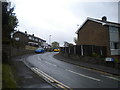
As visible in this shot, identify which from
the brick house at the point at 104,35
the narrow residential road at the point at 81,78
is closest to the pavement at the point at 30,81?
the narrow residential road at the point at 81,78

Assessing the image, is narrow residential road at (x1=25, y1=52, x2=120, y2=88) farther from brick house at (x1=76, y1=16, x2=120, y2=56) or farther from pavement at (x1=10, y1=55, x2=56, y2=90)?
brick house at (x1=76, y1=16, x2=120, y2=56)

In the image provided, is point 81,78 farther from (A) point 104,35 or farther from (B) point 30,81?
(A) point 104,35

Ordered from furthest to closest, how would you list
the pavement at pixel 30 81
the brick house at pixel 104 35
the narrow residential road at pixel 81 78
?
the brick house at pixel 104 35
the narrow residential road at pixel 81 78
the pavement at pixel 30 81

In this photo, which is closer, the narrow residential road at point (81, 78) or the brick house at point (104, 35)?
the narrow residential road at point (81, 78)

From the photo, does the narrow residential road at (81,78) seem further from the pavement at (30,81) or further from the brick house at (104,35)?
the brick house at (104,35)

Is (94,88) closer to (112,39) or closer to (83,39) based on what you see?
(112,39)

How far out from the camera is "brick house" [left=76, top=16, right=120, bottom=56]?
2164 centimetres

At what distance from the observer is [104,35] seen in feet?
71.6

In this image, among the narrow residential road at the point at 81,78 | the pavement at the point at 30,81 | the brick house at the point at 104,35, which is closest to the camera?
the pavement at the point at 30,81

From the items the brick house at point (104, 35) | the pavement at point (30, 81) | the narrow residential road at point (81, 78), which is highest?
the brick house at point (104, 35)

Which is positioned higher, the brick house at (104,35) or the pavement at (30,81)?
the brick house at (104,35)

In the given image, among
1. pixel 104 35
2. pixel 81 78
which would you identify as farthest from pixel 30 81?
pixel 104 35

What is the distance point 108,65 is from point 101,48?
14.2 ft

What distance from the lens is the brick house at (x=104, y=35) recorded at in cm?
2164
